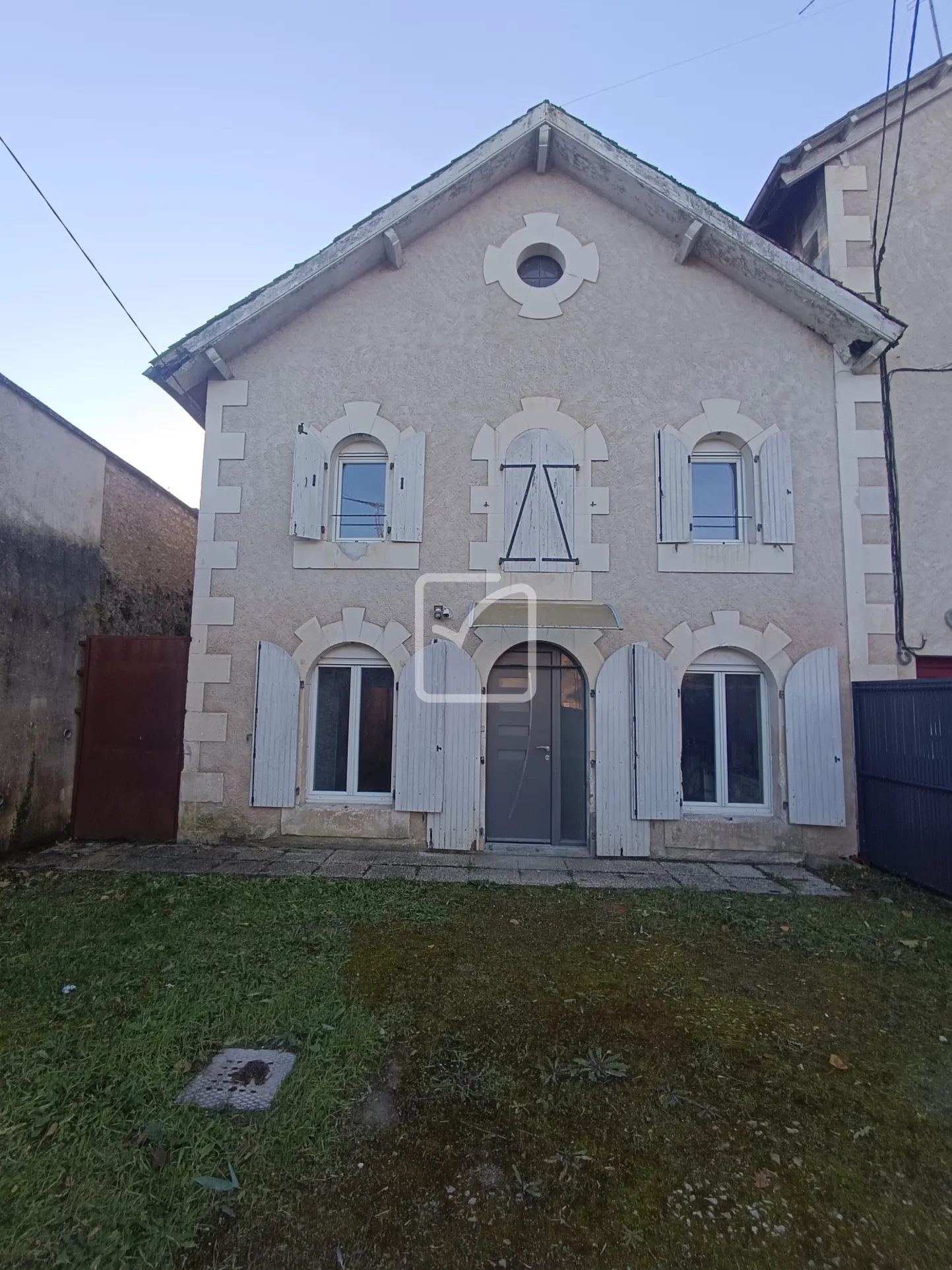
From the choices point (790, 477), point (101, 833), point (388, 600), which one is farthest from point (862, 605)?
point (101, 833)

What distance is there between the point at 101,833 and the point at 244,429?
583cm

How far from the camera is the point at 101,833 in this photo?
8.39m

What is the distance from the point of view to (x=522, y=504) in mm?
8133

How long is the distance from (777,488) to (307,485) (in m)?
6.12

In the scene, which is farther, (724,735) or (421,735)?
(724,735)

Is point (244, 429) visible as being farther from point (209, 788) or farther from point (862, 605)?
point (862, 605)

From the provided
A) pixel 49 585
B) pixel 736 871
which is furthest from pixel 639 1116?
pixel 49 585

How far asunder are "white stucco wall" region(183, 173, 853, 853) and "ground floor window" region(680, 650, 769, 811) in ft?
1.51

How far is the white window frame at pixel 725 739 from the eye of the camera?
25.8 feet

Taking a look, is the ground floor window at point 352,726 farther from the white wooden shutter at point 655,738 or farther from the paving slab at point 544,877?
the white wooden shutter at point 655,738

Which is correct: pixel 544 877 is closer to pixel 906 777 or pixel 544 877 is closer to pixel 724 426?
pixel 906 777

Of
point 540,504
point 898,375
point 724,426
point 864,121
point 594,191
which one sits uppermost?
A: point 864,121

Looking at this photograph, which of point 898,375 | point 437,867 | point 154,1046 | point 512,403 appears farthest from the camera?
point 512,403

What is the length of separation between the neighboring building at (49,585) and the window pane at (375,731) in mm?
4027
